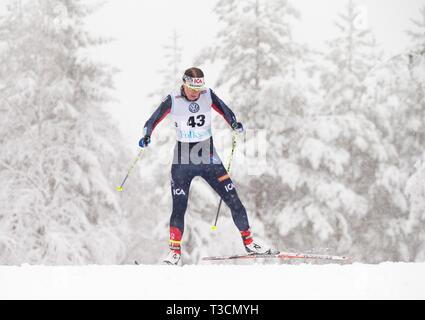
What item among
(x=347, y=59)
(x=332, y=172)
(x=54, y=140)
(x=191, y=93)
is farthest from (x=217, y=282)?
(x=347, y=59)

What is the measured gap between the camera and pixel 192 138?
699 cm

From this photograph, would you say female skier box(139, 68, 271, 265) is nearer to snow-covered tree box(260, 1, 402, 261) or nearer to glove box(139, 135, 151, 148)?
glove box(139, 135, 151, 148)

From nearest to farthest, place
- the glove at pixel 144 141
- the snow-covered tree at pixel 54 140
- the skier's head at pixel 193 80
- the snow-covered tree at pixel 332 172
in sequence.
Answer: the glove at pixel 144 141
the skier's head at pixel 193 80
the snow-covered tree at pixel 54 140
the snow-covered tree at pixel 332 172

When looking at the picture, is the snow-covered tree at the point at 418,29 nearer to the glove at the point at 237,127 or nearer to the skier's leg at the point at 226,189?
the glove at the point at 237,127

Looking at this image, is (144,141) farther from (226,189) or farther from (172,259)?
(172,259)

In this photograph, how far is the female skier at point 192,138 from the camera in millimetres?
6921

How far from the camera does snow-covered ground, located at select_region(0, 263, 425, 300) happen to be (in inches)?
216

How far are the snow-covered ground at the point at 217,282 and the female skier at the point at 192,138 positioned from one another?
893 millimetres

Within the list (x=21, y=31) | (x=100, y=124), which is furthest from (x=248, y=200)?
(x=21, y=31)

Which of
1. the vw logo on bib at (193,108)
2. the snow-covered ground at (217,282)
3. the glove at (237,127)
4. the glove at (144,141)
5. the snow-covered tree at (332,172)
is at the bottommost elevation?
the snow-covered ground at (217,282)

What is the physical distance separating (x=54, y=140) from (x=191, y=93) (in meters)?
12.6

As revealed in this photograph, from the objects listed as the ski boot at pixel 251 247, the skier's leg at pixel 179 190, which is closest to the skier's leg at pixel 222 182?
the skier's leg at pixel 179 190

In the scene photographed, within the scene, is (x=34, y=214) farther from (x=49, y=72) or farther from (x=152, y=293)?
(x=152, y=293)

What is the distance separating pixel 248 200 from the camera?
756 inches
